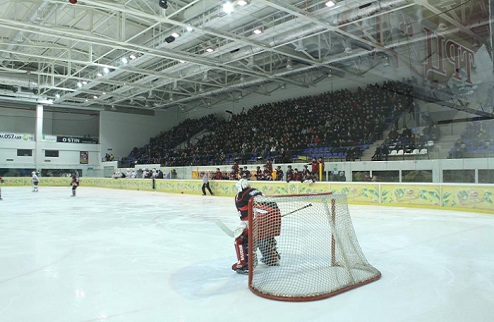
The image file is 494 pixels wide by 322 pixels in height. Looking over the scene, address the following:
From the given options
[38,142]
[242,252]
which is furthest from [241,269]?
[38,142]

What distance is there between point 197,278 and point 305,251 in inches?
66.8

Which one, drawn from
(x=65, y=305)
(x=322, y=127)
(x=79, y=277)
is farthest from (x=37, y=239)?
(x=322, y=127)

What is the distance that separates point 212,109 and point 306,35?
19.6 metres

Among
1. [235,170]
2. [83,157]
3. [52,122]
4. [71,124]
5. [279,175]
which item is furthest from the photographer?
[71,124]

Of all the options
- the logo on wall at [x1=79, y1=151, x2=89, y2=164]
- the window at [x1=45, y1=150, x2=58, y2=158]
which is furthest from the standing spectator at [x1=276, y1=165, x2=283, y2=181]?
the window at [x1=45, y1=150, x2=58, y2=158]

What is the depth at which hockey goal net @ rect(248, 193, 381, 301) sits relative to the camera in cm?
392

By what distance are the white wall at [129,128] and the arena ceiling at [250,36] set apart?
9.33m

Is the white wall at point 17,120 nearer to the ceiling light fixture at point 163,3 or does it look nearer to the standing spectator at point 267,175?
the standing spectator at point 267,175

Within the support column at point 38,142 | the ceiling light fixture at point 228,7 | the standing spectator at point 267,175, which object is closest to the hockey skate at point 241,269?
the ceiling light fixture at point 228,7

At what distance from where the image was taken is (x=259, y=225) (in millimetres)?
4203

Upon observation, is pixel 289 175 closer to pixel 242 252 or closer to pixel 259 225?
pixel 242 252

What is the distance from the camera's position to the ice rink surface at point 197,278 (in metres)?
3.21

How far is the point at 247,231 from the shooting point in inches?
173

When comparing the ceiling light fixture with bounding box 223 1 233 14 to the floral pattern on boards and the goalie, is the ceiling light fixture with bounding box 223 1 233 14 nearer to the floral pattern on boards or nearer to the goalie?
the floral pattern on boards
